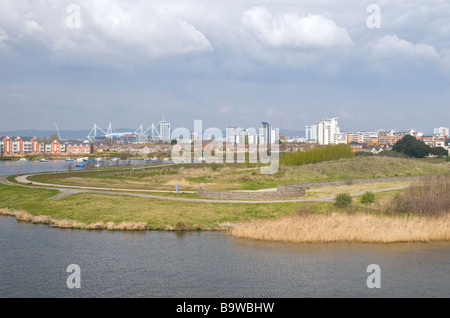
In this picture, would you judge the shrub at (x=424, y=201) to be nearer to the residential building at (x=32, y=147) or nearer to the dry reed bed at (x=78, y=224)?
the dry reed bed at (x=78, y=224)

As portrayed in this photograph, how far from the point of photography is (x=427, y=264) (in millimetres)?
22047

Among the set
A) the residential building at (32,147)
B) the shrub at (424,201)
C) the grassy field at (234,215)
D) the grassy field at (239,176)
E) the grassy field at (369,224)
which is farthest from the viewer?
the residential building at (32,147)

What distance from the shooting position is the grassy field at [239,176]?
161 feet

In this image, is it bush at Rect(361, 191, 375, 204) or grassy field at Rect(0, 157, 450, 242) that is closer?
grassy field at Rect(0, 157, 450, 242)

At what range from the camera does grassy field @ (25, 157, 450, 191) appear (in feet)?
161

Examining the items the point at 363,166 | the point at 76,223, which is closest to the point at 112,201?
the point at 76,223

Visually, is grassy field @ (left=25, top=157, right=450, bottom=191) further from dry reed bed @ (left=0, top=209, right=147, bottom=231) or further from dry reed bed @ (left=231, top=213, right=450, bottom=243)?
dry reed bed @ (left=231, top=213, right=450, bottom=243)

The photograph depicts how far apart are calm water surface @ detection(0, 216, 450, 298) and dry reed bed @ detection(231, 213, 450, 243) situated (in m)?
0.90

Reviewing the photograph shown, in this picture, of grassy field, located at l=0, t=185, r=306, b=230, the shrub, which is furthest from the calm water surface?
the shrub

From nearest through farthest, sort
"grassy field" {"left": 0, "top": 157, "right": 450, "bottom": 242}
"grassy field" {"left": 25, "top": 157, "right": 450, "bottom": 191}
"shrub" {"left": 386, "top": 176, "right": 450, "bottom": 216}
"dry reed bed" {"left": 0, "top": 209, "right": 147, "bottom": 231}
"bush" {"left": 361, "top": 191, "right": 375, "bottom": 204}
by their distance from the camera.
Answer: "grassy field" {"left": 0, "top": 157, "right": 450, "bottom": 242}
"dry reed bed" {"left": 0, "top": 209, "right": 147, "bottom": 231}
"shrub" {"left": 386, "top": 176, "right": 450, "bottom": 216}
"bush" {"left": 361, "top": 191, "right": 375, "bottom": 204}
"grassy field" {"left": 25, "top": 157, "right": 450, "bottom": 191}

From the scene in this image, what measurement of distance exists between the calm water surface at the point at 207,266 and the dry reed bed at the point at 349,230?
90 centimetres

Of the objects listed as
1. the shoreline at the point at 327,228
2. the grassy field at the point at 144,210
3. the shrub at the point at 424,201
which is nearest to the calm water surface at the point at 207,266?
the shoreline at the point at 327,228

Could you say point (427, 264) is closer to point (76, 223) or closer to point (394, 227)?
point (394, 227)
